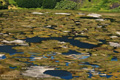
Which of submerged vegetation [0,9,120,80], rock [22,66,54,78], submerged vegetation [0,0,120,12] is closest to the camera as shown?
rock [22,66,54,78]

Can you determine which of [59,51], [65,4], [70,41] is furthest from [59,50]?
[65,4]

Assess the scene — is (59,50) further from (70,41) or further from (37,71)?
(37,71)

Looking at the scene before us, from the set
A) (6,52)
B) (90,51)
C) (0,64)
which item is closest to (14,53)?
(6,52)

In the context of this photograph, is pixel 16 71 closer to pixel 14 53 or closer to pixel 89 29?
pixel 14 53

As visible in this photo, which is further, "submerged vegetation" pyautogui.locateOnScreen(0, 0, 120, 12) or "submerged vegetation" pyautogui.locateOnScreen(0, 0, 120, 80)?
"submerged vegetation" pyautogui.locateOnScreen(0, 0, 120, 12)

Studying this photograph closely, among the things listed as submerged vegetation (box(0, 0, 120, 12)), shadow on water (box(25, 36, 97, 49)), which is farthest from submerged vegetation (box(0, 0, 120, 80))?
submerged vegetation (box(0, 0, 120, 12))

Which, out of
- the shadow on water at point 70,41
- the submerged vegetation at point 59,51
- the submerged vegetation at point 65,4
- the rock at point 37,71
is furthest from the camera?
the submerged vegetation at point 65,4

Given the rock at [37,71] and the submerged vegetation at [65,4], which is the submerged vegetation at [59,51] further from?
the submerged vegetation at [65,4]

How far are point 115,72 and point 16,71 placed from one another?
167cm

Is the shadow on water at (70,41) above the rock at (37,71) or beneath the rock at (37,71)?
above

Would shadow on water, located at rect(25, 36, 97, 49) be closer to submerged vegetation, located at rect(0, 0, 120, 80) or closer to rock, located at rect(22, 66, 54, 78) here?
A: submerged vegetation, located at rect(0, 0, 120, 80)

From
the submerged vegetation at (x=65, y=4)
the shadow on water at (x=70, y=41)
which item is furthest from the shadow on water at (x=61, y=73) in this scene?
the submerged vegetation at (x=65, y=4)

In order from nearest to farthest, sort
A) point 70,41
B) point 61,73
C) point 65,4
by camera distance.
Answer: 1. point 61,73
2. point 70,41
3. point 65,4

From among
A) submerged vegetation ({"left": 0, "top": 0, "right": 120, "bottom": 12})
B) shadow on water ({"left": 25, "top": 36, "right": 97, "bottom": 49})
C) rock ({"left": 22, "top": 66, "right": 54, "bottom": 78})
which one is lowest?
rock ({"left": 22, "top": 66, "right": 54, "bottom": 78})
